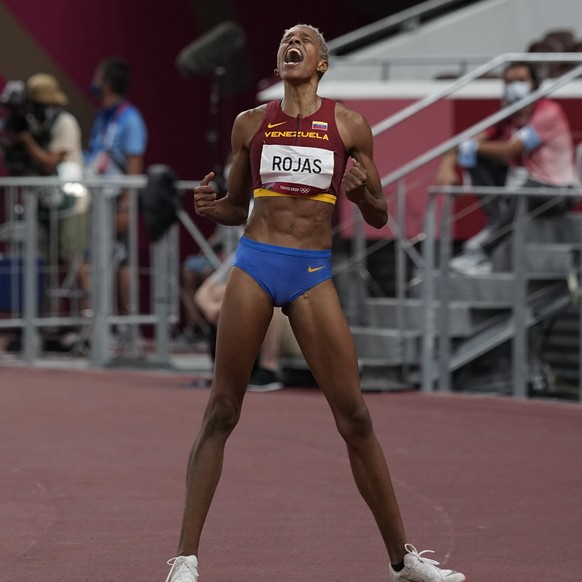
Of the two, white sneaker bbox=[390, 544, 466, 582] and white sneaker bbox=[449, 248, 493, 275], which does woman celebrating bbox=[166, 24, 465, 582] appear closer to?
white sneaker bbox=[390, 544, 466, 582]

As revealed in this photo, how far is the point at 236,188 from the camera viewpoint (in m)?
6.45

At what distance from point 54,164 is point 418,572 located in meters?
9.65

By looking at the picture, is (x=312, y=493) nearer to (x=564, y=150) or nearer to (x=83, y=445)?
(x=83, y=445)

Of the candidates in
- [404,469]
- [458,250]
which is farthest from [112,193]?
[404,469]

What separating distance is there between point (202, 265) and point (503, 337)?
3983 millimetres

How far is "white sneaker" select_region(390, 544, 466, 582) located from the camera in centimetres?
967

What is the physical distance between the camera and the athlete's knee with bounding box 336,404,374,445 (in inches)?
243

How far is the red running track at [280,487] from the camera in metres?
6.98

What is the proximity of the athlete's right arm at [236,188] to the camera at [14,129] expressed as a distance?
29.3 ft

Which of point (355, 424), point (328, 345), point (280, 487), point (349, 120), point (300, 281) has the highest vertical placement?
point (349, 120)

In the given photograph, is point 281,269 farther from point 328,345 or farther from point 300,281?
point 328,345

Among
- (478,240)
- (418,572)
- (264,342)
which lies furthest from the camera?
(478,240)

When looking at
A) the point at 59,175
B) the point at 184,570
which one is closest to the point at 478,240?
the point at 59,175

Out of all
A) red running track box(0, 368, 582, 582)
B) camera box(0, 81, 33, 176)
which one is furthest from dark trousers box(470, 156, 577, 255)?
camera box(0, 81, 33, 176)
